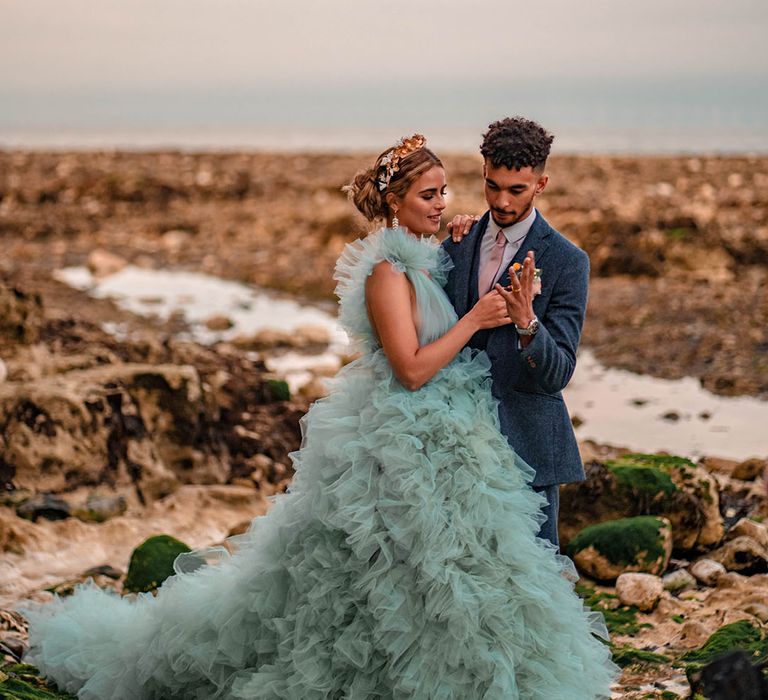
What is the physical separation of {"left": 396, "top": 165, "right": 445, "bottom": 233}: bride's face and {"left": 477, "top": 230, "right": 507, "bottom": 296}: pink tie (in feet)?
0.80

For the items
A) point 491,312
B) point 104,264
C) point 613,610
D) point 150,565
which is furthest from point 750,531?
point 104,264

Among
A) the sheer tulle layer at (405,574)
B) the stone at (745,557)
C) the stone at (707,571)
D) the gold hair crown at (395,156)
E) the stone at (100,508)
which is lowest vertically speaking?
the stone at (100,508)

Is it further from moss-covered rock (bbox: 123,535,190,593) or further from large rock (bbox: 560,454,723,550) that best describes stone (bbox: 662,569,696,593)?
moss-covered rock (bbox: 123,535,190,593)

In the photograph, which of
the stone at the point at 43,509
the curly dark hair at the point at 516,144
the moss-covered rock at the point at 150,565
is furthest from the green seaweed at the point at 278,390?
the curly dark hair at the point at 516,144

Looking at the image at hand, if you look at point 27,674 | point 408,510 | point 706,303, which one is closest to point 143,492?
point 27,674

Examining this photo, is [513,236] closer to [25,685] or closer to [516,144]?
[516,144]

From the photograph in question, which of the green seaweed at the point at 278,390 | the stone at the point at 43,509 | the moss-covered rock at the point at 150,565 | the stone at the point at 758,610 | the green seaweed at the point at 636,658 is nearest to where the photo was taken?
the green seaweed at the point at 636,658

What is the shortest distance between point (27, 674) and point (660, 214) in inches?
547

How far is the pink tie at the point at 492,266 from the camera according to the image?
13.3ft

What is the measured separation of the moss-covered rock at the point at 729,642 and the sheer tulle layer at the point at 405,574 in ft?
3.31

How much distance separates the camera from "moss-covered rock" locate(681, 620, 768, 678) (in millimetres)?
4781

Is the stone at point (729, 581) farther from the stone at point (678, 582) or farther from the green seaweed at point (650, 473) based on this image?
the green seaweed at point (650, 473)

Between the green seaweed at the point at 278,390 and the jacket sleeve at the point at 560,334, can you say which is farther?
the green seaweed at the point at 278,390

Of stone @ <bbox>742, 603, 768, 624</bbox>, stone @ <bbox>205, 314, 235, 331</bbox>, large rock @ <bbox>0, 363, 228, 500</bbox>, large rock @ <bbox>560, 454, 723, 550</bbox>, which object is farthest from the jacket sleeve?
stone @ <bbox>205, 314, 235, 331</bbox>
